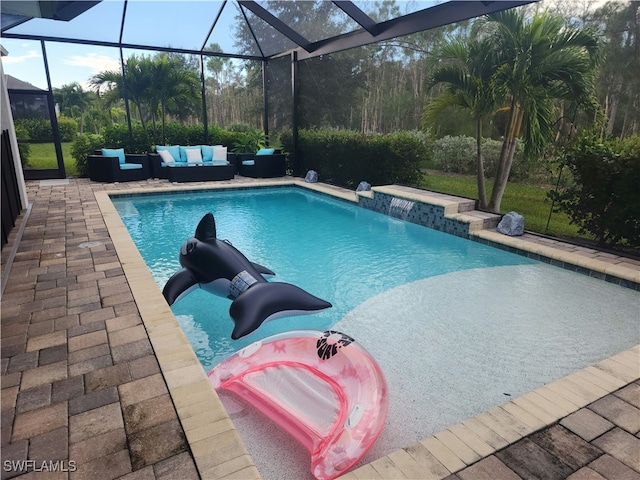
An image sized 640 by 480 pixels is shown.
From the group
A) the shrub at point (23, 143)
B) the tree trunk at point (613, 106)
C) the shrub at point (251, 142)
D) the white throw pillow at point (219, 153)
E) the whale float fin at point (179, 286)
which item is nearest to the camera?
the whale float fin at point (179, 286)

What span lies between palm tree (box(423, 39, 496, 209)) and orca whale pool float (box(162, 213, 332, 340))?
16.2 ft

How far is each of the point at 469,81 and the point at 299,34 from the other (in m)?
5.82

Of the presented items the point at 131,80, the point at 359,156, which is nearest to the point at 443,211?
the point at 359,156

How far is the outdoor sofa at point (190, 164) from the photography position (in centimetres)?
1114

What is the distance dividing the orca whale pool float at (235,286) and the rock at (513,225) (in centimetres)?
411

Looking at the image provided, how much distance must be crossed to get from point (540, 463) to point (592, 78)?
565cm

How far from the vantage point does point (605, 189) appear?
5492 mm

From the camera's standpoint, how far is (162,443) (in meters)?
1.91

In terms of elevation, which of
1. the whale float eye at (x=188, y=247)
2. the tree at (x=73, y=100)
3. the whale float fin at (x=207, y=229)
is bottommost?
the whale float eye at (x=188, y=247)

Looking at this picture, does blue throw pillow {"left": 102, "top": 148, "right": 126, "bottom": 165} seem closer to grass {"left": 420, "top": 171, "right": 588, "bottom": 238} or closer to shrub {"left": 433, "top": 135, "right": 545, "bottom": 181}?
shrub {"left": 433, "top": 135, "right": 545, "bottom": 181}

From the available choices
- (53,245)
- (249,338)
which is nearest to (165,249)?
(53,245)

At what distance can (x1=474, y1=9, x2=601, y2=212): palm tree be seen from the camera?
18.7 ft

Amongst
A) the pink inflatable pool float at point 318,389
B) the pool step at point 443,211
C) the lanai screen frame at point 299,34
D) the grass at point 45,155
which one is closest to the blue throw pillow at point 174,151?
the lanai screen frame at point 299,34

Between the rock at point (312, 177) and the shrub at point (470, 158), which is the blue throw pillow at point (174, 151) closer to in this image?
the rock at point (312, 177)
